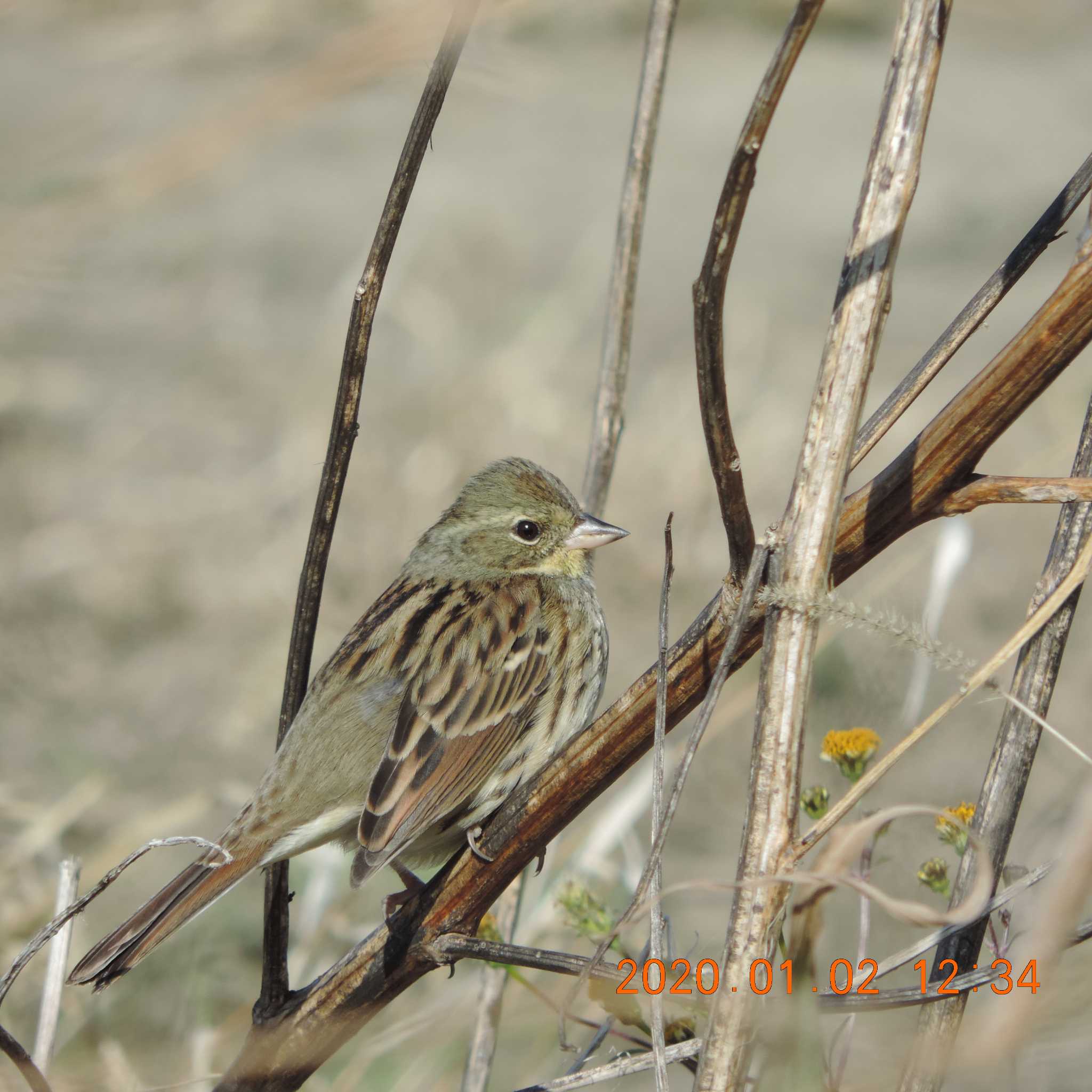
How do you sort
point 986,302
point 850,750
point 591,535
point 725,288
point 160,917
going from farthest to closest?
1. point 591,535
2. point 160,917
3. point 850,750
4. point 986,302
5. point 725,288

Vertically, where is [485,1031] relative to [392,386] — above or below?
below

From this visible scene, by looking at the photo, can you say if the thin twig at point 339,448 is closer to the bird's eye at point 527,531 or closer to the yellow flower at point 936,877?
the yellow flower at point 936,877

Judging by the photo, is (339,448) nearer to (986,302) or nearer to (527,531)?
(986,302)

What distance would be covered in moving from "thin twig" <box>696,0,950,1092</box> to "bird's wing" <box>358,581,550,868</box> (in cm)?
104

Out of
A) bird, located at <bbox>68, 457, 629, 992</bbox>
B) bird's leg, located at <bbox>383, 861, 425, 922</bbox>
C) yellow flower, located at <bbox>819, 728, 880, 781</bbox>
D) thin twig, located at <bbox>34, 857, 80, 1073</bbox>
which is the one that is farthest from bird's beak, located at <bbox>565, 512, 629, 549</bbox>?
thin twig, located at <bbox>34, 857, 80, 1073</bbox>

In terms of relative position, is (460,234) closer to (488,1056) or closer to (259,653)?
(259,653)

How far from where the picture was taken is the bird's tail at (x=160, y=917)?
1.99 meters

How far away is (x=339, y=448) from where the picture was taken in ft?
5.42

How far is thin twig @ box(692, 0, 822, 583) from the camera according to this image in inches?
A: 40.8

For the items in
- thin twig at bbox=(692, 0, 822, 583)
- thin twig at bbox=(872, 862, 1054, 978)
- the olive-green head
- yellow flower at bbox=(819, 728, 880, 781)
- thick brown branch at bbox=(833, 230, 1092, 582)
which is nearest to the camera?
thin twig at bbox=(692, 0, 822, 583)

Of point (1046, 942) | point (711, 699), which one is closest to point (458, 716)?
point (711, 699)

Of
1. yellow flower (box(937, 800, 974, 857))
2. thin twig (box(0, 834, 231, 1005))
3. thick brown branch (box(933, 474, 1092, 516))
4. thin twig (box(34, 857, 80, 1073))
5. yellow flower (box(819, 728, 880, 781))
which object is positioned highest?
thick brown branch (box(933, 474, 1092, 516))

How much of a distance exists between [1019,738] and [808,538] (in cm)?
55

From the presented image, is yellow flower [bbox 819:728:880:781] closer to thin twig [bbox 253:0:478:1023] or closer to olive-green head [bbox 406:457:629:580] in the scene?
thin twig [bbox 253:0:478:1023]
